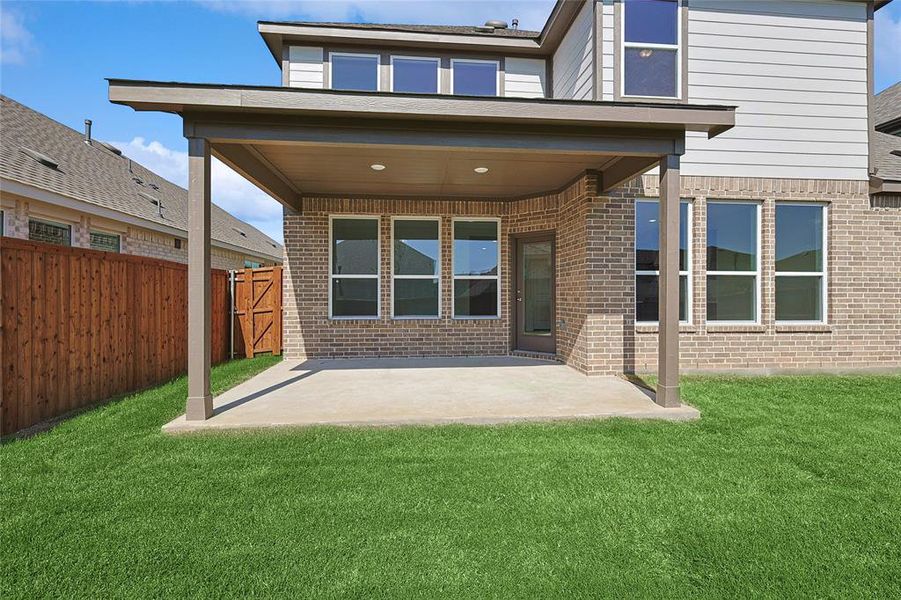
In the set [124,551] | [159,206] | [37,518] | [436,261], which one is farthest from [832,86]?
[159,206]

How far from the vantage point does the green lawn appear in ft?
6.59

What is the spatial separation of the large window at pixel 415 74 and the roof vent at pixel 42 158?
22.4 feet


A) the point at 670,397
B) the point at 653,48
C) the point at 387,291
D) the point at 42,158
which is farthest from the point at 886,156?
the point at 42,158

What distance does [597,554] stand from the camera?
2.20 metres

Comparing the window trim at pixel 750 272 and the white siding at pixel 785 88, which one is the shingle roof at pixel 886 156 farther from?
the window trim at pixel 750 272

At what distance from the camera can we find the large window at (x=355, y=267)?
802cm

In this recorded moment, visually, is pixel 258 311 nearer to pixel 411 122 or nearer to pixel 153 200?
pixel 153 200

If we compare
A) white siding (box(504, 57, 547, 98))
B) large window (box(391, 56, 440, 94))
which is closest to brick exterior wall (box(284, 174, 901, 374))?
white siding (box(504, 57, 547, 98))

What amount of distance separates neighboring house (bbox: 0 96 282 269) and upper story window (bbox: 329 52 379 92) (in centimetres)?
522

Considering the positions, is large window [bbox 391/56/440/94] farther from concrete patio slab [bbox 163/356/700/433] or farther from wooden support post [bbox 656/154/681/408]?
concrete patio slab [bbox 163/356/700/433]

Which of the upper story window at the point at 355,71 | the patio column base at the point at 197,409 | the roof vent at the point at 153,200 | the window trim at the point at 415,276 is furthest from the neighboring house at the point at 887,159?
the roof vent at the point at 153,200

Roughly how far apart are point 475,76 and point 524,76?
3.15ft

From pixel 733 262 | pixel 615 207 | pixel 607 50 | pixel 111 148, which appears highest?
pixel 111 148

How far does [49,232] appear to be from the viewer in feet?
24.3
